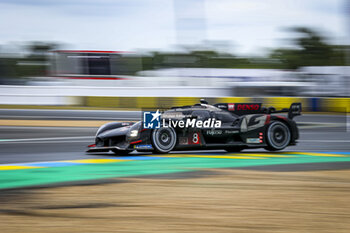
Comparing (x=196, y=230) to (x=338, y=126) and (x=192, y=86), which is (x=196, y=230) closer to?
(x=338, y=126)

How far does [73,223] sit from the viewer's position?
4.23 m

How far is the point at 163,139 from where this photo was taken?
31.2ft

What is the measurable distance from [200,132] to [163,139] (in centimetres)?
73

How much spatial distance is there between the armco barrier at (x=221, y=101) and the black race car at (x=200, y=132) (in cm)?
1155

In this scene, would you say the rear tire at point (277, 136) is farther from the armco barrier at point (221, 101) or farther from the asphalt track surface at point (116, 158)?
the armco barrier at point (221, 101)

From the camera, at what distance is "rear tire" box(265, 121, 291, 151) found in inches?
395

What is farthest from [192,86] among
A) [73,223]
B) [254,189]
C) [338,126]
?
[73,223]

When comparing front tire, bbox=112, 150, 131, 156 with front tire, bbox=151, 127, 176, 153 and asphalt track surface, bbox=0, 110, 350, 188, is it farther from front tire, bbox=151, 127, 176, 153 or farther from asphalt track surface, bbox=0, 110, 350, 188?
front tire, bbox=151, 127, 176, 153

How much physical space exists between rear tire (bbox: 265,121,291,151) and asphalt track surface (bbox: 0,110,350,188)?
0.18m

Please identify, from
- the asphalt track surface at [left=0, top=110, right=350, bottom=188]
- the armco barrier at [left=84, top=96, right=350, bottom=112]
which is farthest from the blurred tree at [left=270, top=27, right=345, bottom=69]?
the asphalt track surface at [left=0, top=110, right=350, bottom=188]

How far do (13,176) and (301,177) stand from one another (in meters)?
4.01

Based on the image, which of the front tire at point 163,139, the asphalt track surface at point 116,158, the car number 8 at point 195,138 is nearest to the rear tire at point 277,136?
the asphalt track surface at point 116,158

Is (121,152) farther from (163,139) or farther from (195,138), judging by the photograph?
(195,138)

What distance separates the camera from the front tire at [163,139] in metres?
9.38
